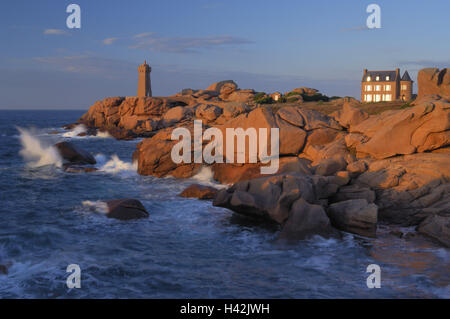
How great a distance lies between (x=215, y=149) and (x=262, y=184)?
470 inches

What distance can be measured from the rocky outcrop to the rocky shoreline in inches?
320

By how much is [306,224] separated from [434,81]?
2381cm

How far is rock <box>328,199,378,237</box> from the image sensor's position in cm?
1617

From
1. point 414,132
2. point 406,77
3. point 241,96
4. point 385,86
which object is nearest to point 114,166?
point 414,132

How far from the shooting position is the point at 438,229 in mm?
15742

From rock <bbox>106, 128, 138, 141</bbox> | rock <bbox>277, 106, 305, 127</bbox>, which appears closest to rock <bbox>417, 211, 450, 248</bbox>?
rock <bbox>277, 106, 305, 127</bbox>

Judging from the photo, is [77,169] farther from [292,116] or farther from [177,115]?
[177,115]

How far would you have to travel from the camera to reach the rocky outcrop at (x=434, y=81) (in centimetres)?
3276

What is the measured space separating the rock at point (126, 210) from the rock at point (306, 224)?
7226mm

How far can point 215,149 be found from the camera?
29.7 metres

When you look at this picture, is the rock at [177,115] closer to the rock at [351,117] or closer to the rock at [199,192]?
the rock at [351,117]

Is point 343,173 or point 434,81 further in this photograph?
point 434,81

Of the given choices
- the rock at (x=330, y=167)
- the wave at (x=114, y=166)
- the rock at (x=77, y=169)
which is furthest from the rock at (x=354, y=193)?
the rock at (x=77, y=169)

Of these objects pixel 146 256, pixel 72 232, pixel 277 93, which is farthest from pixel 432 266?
pixel 277 93
